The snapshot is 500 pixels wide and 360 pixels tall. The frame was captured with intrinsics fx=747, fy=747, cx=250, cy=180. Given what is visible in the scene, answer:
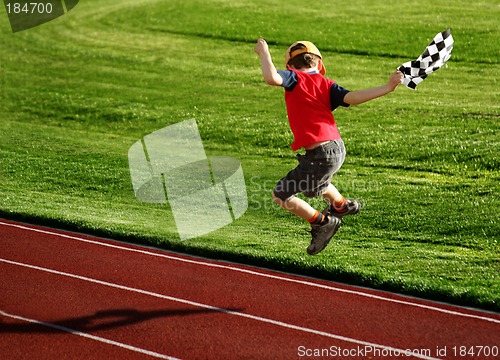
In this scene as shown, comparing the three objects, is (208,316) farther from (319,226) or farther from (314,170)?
(314,170)

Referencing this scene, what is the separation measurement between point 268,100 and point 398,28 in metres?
7.63

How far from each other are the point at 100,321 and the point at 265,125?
34.1 feet

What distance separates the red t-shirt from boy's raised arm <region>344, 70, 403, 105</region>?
14cm

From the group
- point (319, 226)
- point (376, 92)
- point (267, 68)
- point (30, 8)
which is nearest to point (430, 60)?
point (376, 92)

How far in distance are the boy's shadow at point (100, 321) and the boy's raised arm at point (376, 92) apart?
9.16 feet

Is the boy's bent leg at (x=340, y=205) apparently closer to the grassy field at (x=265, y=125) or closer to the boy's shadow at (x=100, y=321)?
the boy's shadow at (x=100, y=321)

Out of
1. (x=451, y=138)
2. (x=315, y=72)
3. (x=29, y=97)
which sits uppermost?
(x=315, y=72)

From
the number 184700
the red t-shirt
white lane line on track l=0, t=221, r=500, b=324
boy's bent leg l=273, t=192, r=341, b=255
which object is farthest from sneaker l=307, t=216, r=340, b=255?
the number 184700

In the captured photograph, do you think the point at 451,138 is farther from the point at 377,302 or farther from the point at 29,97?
the point at 29,97

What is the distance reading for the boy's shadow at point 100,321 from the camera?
7.72m

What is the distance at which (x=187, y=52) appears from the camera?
2533 cm

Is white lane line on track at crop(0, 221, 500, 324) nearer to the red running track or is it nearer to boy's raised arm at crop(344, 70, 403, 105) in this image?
the red running track

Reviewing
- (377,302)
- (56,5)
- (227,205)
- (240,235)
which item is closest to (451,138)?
(227,205)

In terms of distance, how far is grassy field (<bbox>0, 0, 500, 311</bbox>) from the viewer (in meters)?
10.4
